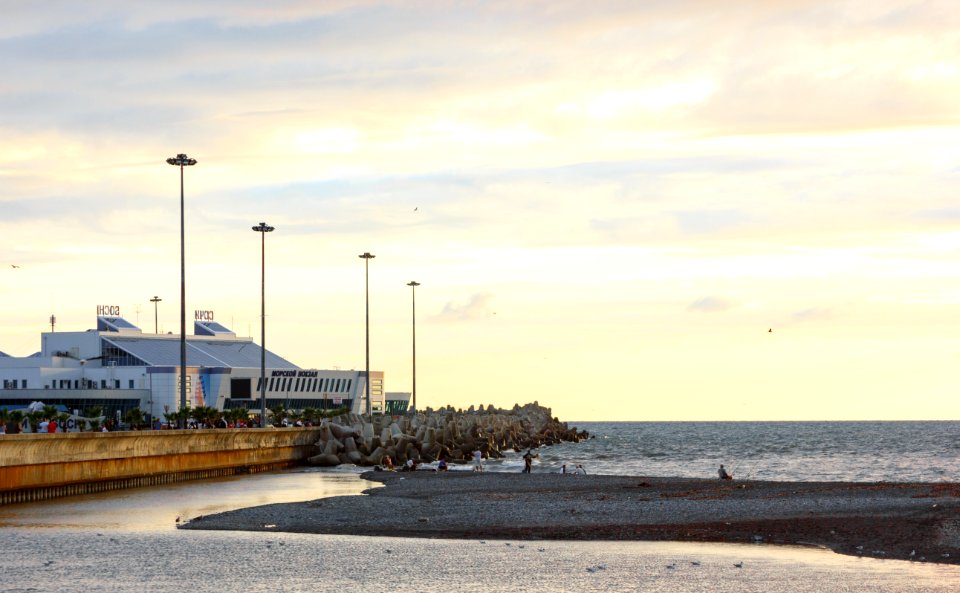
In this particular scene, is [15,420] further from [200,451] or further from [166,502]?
[166,502]

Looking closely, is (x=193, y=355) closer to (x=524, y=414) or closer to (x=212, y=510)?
(x=524, y=414)

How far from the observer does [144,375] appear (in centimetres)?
14000

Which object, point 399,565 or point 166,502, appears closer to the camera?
point 399,565

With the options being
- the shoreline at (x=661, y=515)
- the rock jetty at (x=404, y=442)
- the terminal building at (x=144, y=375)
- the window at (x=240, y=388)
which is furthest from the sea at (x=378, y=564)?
the window at (x=240, y=388)

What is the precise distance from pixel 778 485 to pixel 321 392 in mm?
115569

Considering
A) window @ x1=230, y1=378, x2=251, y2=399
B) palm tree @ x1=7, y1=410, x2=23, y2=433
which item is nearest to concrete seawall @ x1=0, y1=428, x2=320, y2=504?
palm tree @ x1=7, y1=410, x2=23, y2=433

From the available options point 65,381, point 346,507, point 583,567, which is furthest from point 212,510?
point 65,381

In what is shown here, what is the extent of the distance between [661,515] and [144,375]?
365 ft

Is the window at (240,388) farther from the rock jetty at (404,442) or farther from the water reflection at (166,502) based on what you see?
the water reflection at (166,502)

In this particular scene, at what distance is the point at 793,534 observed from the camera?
30.5m

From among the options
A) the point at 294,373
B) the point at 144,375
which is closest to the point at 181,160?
the point at 144,375

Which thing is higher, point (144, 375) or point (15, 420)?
point (144, 375)

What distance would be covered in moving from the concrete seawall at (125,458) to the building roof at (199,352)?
71136 millimetres

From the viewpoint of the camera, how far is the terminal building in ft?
448
